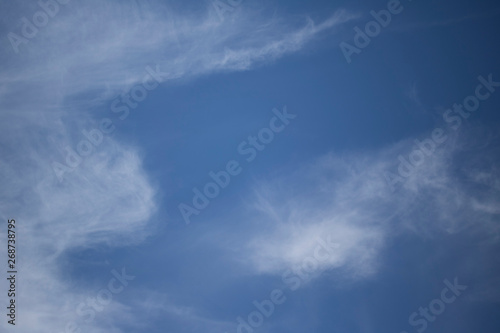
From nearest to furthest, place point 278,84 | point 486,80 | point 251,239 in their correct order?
point 486,80, point 251,239, point 278,84

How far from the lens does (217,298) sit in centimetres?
2473

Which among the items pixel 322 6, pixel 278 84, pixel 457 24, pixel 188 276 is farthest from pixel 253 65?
pixel 188 276

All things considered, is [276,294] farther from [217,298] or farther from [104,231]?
[104,231]

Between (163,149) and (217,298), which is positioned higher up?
(163,149)

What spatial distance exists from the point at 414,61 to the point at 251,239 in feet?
59.9

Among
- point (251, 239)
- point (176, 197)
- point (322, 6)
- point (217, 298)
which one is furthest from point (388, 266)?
point (322, 6)

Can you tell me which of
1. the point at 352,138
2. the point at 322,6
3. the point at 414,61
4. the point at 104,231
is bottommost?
the point at 104,231

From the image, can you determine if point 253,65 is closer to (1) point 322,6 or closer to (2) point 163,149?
(1) point 322,6

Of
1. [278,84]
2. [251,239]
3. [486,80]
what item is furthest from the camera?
[278,84]

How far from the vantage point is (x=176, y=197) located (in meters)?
25.2

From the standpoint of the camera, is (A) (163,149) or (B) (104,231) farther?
(A) (163,149)
